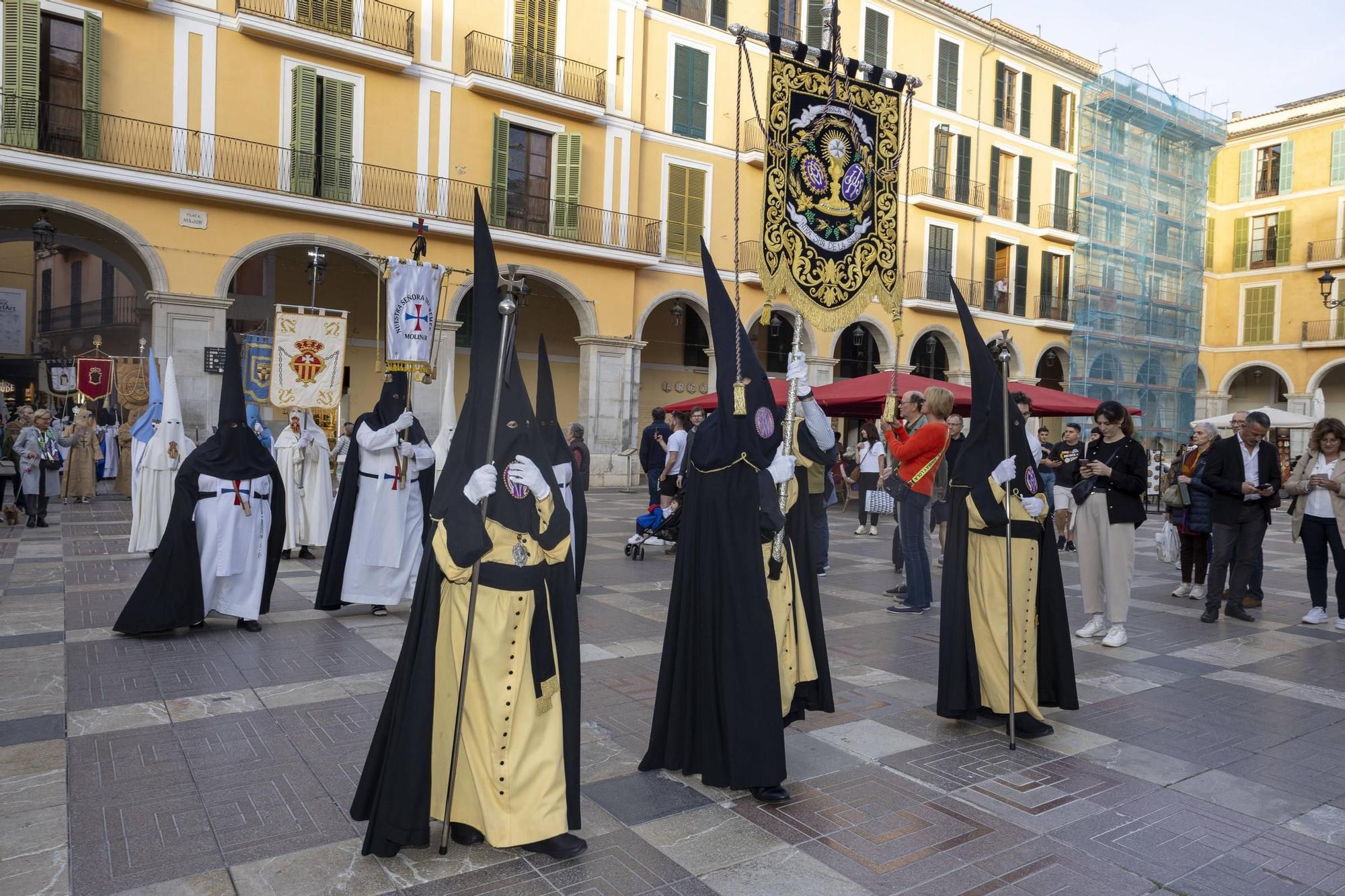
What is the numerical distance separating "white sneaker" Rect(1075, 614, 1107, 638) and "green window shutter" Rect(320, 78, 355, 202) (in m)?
16.3

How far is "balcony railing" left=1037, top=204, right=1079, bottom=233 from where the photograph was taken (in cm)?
3080

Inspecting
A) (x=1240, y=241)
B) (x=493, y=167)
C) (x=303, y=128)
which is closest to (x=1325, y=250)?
(x=1240, y=241)

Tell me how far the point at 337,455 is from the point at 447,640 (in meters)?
9.04

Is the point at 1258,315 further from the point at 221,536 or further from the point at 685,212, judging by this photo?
the point at 221,536

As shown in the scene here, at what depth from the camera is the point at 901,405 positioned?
25.9 ft

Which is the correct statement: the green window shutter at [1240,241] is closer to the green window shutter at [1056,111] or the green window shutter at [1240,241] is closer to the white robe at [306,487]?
the green window shutter at [1056,111]

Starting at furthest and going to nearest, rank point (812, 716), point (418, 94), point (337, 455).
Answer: point (418, 94) → point (337, 455) → point (812, 716)

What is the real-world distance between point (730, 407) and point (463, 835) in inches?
74.0

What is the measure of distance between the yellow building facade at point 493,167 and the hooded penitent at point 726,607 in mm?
11544

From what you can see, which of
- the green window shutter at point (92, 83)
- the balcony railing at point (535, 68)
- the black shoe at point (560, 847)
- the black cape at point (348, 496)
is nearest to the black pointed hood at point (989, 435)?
the black shoe at point (560, 847)

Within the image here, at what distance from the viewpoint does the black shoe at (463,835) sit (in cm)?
324

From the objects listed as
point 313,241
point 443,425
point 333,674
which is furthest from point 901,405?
point 313,241

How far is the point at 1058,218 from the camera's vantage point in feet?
103

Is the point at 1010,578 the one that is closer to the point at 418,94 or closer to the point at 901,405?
the point at 901,405
